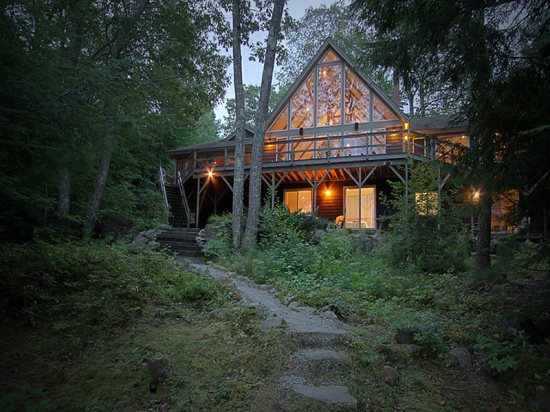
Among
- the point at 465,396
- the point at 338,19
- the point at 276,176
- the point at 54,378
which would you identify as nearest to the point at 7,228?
the point at 54,378

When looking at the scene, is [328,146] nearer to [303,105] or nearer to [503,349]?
[303,105]

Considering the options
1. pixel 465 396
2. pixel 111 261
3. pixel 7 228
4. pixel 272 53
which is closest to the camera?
pixel 465 396

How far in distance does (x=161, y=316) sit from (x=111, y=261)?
2489 millimetres

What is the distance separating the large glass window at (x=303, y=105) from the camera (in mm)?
18922

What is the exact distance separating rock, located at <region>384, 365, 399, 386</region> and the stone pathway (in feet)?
1.27

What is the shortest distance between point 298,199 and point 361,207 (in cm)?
347

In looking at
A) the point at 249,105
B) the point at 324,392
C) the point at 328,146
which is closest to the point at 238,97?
the point at 328,146

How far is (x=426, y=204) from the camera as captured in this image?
28.4 feet

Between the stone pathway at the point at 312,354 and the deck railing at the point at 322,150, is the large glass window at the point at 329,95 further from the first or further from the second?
the stone pathway at the point at 312,354

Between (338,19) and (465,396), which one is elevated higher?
(338,19)

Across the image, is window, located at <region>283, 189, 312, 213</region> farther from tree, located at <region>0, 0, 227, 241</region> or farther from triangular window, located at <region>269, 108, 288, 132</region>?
tree, located at <region>0, 0, 227, 241</region>

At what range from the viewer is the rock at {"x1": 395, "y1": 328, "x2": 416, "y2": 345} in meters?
4.14

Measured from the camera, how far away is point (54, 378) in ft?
11.5

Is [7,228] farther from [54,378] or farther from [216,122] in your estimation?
[216,122]
